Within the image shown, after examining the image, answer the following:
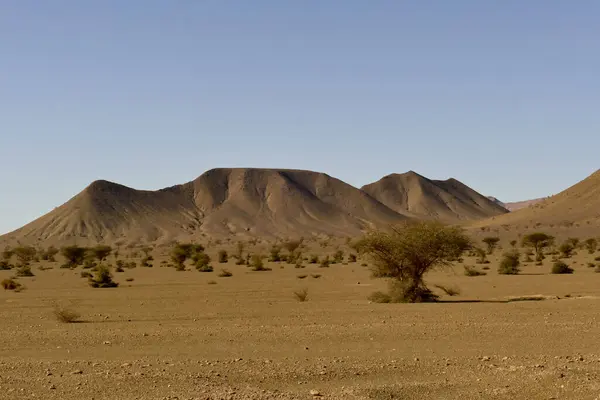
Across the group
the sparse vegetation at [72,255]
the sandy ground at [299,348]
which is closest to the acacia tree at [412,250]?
the sandy ground at [299,348]

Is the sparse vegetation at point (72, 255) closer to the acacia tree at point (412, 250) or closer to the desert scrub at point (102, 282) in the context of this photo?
the desert scrub at point (102, 282)

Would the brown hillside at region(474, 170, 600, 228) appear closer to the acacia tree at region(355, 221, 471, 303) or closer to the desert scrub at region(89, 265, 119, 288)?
the desert scrub at region(89, 265, 119, 288)

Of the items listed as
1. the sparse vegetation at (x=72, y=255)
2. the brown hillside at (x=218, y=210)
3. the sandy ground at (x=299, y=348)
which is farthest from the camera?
the brown hillside at (x=218, y=210)

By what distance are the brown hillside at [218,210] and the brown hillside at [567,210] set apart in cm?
3043

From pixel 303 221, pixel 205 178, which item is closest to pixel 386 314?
pixel 303 221

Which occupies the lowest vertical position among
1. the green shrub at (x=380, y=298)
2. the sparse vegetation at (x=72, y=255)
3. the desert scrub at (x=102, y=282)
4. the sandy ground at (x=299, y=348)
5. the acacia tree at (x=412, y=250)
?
the sandy ground at (x=299, y=348)

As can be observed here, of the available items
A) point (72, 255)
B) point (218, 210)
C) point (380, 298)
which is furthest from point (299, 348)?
point (218, 210)

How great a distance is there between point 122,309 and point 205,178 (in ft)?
491

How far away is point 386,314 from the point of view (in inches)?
962

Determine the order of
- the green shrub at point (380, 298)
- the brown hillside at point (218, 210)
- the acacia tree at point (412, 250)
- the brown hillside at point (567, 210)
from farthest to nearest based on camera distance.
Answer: the brown hillside at point (218, 210)
the brown hillside at point (567, 210)
the acacia tree at point (412, 250)
the green shrub at point (380, 298)

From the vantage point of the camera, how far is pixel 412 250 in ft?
101

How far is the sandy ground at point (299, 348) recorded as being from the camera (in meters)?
12.7

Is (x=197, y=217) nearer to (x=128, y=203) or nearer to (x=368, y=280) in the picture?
(x=128, y=203)

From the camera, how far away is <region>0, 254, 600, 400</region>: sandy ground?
12658 mm
